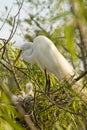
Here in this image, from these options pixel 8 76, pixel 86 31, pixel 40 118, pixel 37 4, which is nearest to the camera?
pixel 86 31

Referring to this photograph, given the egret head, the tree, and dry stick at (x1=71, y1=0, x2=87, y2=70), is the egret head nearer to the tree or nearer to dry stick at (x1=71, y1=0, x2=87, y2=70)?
the tree

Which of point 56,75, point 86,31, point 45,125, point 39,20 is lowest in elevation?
point 86,31

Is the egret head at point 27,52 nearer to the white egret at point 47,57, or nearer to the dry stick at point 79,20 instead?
the white egret at point 47,57

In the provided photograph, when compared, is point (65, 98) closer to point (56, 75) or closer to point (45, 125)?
point (45, 125)

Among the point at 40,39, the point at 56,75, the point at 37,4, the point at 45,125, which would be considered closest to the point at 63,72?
the point at 56,75

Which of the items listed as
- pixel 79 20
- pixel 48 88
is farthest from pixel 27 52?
pixel 79 20

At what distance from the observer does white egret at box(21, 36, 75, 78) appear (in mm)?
2965

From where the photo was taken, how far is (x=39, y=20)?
8.16 meters

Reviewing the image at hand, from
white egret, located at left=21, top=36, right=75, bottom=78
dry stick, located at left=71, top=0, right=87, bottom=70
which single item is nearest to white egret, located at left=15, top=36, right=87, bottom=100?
white egret, located at left=21, top=36, right=75, bottom=78

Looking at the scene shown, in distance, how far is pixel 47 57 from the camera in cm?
309

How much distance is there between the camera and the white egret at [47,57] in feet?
9.73

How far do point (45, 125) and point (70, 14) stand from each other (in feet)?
5.87

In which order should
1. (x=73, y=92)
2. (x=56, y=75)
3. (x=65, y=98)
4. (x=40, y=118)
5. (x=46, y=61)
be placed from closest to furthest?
(x=73, y=92)
(x=65, y=98)
(x=40, y=118)
(x=56, y=75)
(x=46, y=61)

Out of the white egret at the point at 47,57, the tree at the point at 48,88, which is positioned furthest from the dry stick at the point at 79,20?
the white egret at the point at 47,57
